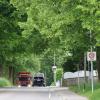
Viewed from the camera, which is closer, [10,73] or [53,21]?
[53,21]

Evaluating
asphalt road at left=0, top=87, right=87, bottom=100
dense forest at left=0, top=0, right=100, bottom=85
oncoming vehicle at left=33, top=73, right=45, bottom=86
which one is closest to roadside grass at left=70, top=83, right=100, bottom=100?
asphalt road at left=0, top=87, right=87, bottom=100

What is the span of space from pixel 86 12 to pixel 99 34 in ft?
4.46

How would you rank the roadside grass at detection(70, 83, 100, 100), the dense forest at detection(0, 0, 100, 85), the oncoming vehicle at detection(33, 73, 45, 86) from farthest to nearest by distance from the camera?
the oncoming vehicle at detection(33, 73, 45, 86) < the roadside grass at detection(70, 83, 100, 100) < the dense forest at detection(0, 0, 100, 85)

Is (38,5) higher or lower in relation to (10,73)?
higher

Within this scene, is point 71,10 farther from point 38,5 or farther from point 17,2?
point 17,2

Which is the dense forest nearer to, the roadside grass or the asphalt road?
the roadside grass

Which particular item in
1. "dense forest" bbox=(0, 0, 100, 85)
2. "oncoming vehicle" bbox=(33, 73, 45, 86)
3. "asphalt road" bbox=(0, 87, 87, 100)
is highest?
"dense forest" bbox=(0, 0, 100, 85)

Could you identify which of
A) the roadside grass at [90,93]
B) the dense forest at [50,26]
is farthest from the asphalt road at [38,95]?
the dense forest at [50,26]

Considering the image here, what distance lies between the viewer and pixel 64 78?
84625 mm

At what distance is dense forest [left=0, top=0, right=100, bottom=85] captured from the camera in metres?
24.1

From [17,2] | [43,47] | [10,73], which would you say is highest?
[17,2]

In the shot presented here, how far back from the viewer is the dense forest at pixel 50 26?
24.1 metres

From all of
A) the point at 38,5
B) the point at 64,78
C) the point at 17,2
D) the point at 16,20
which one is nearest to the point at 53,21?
the point at 38,5

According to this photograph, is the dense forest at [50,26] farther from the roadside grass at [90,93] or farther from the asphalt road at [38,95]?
the asphalt road at [38,95]
